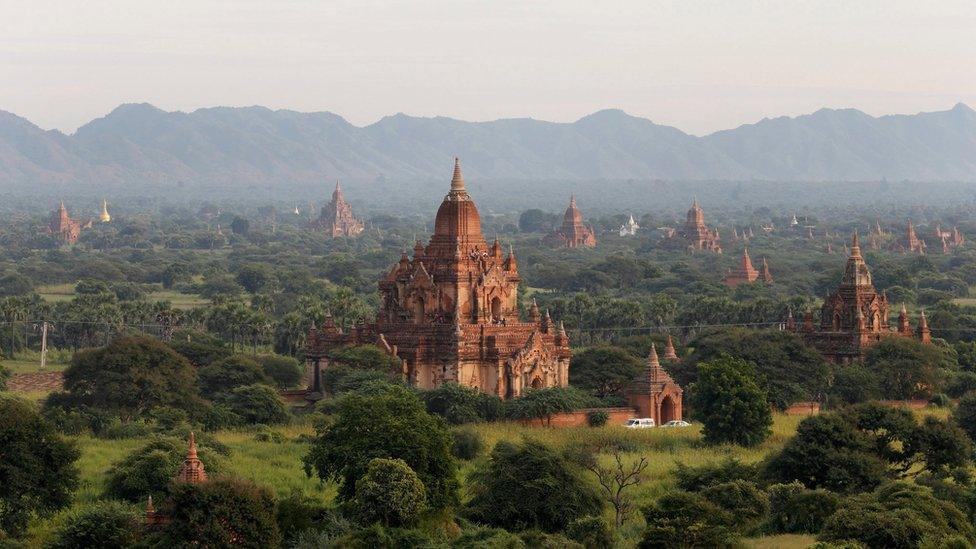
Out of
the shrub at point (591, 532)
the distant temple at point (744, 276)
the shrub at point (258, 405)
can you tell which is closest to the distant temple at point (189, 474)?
the shrub at point (591, 532)

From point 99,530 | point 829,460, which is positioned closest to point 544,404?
point 829,460

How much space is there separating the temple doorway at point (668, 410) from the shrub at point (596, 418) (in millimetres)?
2688

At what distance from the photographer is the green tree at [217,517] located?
37031mm

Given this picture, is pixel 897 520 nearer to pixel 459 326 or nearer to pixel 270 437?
pixel 270 437

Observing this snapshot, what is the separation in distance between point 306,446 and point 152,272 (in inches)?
3800

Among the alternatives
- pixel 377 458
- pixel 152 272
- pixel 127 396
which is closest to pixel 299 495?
pixel 377 458

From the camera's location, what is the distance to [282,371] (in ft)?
229

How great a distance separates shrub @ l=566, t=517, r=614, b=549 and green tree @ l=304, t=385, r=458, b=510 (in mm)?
3398

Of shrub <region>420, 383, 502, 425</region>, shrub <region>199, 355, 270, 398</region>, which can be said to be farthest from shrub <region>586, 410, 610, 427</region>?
shrub <region>199, 355, 270, 398</region>

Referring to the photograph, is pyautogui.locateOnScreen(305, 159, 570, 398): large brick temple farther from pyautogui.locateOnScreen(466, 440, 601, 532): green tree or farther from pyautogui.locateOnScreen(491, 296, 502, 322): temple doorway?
pyautogui.locateOnScreen(466, 440, 601, 532): green tree

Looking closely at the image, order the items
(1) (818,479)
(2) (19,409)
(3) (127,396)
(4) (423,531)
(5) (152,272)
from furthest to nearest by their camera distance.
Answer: (5) (152,272) → (3) (127,396) → (1) (818,479) → (2) (19,409) → (4) (423,531)

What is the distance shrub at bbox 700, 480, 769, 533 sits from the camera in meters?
44.0

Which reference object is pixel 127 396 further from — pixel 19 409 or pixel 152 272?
pixel 152 272

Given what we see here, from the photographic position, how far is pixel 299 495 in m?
44.3
